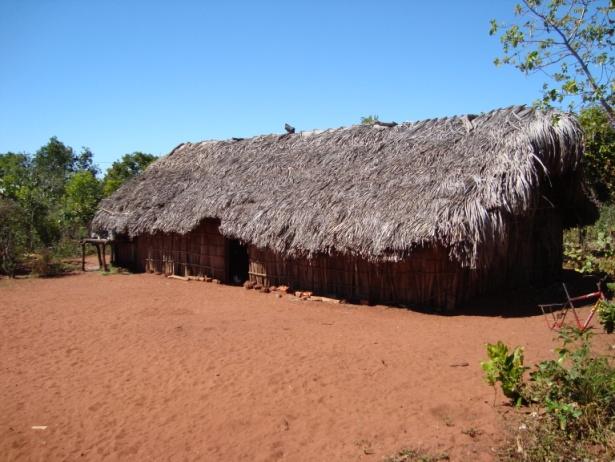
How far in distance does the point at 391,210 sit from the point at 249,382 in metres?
4.09

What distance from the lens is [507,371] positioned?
4.11 meters

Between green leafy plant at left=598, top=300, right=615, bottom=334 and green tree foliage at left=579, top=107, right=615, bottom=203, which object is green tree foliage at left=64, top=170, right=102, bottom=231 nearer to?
green tree foliage at left=579, top=107, right=615, bottom=203

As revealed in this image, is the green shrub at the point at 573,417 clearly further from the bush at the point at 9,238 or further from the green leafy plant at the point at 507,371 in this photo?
the bush at the point at 9,238

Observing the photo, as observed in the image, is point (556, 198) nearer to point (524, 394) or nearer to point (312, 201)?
point (312, 201)

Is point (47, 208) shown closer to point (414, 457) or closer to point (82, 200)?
point (82, 200)

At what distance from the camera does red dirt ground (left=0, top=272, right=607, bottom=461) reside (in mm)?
3932

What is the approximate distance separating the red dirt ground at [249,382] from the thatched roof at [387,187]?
1.32 meters

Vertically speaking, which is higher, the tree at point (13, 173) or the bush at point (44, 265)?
the tree at point (13, 173)

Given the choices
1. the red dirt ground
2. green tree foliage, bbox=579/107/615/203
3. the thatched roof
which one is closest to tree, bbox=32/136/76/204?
the thatched roof

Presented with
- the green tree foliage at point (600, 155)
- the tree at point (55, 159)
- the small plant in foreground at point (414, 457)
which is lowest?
the small plant in foreground at point (414, 457)

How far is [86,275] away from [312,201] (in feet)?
24.4

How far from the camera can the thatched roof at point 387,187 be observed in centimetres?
732

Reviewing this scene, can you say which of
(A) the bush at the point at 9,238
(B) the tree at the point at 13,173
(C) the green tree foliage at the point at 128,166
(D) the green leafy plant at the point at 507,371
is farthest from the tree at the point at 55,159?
(D) the green leafy plant at the point at 507,371

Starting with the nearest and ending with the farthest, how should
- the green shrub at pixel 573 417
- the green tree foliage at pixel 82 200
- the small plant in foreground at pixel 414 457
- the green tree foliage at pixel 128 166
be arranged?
the green shrub at pixel 573 417 → the small plant in foreground at pixel 414 457 → the green tree foliage at pixel 82 200 → the green tree foliage at pixel 128 166
